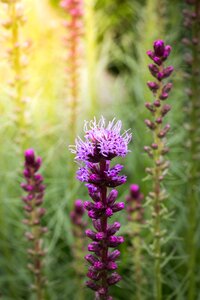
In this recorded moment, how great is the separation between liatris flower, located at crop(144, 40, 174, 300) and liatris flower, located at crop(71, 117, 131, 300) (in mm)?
383

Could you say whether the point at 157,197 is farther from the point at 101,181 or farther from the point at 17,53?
the point at 17,53

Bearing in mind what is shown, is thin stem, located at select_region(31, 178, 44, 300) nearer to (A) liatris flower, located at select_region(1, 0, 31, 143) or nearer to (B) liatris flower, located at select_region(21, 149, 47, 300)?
(B) liatris flower, located at select_region(21, 149, 47, 300)

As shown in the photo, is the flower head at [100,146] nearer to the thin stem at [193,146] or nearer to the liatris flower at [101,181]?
the liatris flower at [101,181]

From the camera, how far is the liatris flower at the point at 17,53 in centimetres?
267

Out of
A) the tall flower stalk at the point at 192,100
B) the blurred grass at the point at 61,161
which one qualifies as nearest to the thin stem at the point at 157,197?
the blurred grass at the point at 61,161

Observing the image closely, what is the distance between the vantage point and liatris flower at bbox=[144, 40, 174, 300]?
1899 mm

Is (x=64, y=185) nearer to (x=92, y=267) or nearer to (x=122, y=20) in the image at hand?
(x=92, y=267)

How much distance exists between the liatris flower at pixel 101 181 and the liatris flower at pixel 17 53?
4.00 feet

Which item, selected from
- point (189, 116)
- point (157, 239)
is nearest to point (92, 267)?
point (157, 239)

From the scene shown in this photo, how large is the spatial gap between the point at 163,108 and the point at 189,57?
657 millimetres

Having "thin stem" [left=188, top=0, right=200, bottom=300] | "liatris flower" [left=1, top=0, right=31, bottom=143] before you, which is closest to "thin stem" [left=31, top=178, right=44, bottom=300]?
"liatris flower" [left=1, top=0, right=31, bottom=143]

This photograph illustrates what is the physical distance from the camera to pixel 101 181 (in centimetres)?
154

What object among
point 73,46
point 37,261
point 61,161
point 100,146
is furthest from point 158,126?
point 61,161

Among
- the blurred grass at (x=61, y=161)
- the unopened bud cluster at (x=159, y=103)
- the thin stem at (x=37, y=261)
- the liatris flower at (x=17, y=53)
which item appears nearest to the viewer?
the unopened bud cluster at (x=159, y=103)
